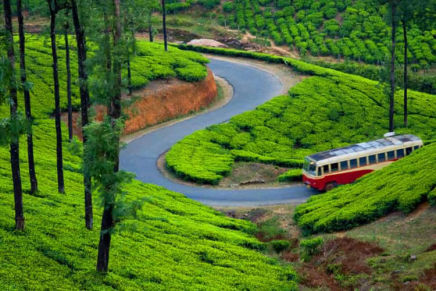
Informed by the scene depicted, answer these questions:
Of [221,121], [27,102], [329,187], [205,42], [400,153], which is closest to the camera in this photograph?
[27,102]

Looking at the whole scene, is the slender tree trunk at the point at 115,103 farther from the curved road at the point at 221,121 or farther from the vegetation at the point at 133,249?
the curved road at the point at 221,121

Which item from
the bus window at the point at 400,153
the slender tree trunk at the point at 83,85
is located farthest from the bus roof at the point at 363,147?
the slender tree trunk at the point at 83,85

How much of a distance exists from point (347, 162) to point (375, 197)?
7.41 meters

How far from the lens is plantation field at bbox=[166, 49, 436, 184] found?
143 feet

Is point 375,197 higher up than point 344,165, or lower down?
higher up

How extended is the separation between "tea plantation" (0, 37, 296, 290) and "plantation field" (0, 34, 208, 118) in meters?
11.6

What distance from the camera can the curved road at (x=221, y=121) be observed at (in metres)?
37.6

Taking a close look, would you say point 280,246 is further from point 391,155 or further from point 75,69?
point 75,69

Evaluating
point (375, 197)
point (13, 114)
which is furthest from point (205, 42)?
point (13, 114)

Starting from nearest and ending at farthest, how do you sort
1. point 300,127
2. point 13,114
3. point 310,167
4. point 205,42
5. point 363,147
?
point 13,114
point 310,167
point 363,147
point 300,127
point 205,42

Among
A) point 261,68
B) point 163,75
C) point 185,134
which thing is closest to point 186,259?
point 185,134

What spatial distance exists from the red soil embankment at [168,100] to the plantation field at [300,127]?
4.74 m

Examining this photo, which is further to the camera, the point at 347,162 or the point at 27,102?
the point at 347,162

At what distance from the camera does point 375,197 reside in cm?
3072
